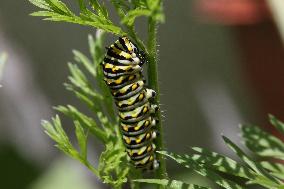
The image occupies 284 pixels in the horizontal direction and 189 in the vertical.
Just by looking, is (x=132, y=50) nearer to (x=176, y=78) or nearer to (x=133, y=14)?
(x=133, y=14)

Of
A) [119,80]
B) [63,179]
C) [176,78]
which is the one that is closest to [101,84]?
[119,80]

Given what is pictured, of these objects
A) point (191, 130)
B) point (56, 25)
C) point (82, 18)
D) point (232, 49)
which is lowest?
point (191, 130)

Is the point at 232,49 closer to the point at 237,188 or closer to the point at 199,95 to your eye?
the point at 199,95

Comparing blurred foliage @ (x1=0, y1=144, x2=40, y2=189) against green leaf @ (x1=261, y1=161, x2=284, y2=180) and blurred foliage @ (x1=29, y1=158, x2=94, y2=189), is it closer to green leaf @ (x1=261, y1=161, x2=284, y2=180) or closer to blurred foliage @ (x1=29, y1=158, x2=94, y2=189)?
blurred foliage @ (x1=29, y1=158, x2=94, y2=189)

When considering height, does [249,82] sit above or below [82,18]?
below

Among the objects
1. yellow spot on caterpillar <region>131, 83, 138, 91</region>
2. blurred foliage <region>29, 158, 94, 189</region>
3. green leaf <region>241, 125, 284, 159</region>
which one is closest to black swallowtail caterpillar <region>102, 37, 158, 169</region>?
yellow spot on caterpillar <region>131, 83, 138, 91</region>

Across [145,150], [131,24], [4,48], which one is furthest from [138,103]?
[4,48]
